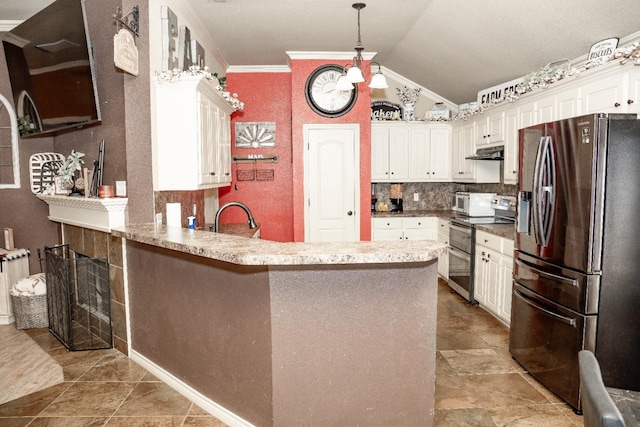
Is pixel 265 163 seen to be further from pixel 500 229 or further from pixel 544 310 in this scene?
pixel 544 310

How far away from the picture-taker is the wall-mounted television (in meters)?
3.24

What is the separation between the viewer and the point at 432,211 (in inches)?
255

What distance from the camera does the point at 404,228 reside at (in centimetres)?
619

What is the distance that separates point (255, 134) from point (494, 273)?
367 centimetres

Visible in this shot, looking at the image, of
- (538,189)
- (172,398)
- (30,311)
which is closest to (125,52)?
(172,398)

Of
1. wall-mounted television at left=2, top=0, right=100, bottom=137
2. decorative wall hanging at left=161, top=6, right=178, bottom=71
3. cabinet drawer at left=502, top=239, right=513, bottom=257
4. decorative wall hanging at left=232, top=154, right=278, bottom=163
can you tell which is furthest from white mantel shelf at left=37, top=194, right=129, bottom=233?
cabinet drawer at left=502, top=239, right=513, bottom=257

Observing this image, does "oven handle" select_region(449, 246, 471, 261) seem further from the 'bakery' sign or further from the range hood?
the 'bakery' sign

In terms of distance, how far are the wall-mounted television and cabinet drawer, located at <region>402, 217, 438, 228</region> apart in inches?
164

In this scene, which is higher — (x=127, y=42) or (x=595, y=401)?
(x=127, y=42)


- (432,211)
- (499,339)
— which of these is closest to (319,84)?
(432,211)

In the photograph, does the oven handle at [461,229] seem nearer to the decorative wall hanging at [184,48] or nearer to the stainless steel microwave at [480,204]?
the stainless steel microwave at [480,204]

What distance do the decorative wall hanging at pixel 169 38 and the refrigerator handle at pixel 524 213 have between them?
9.64 ft

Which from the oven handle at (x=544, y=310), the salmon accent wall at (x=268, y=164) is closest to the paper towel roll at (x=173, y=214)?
the salmon accent wall at (x=268, y=164)

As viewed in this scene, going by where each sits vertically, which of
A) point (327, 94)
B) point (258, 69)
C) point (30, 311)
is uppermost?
point (258, 69)
